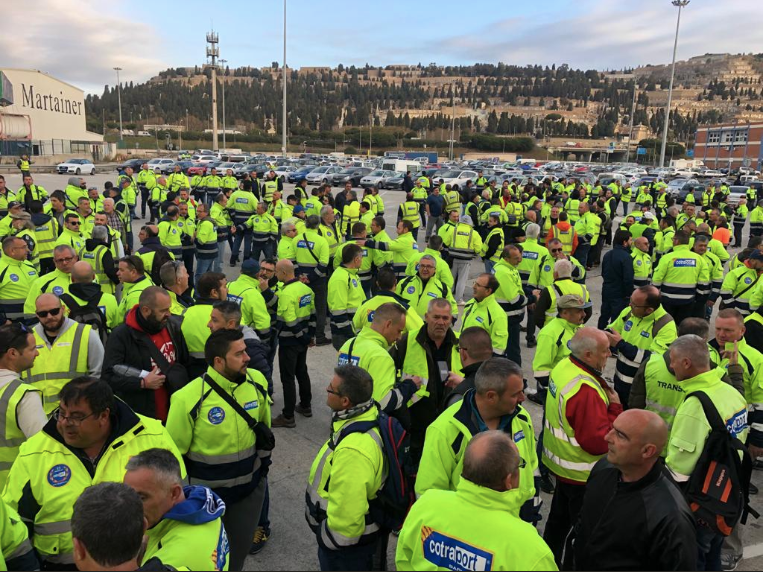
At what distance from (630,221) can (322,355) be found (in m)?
7.39

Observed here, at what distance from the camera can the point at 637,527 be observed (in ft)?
8.81

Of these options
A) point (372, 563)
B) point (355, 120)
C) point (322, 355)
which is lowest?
point (322, 355)

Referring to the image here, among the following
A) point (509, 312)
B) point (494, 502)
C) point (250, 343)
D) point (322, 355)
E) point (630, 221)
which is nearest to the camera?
point (494, 502)

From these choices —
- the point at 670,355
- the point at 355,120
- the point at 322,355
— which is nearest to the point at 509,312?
the point at 322,355

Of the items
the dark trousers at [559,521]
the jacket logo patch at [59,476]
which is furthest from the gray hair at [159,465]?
the dark trousers at [559,521]

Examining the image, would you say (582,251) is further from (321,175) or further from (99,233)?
(321,175)

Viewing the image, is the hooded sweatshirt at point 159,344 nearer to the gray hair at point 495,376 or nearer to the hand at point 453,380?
the hand at point 453,380

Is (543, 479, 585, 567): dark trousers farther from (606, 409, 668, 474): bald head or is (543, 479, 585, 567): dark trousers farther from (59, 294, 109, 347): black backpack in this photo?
(59, 294, 109, 347): black backpack

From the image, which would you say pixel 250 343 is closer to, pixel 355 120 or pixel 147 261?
pixel 147 261

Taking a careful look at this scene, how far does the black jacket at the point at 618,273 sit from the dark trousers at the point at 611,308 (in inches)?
2.3

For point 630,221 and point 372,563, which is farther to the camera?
point 630,221

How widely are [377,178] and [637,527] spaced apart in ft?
120

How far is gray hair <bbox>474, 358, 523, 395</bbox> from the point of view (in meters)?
3.07

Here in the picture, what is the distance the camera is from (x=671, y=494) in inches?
107
